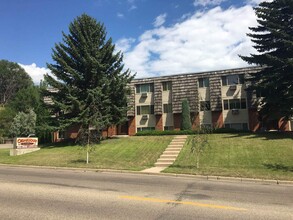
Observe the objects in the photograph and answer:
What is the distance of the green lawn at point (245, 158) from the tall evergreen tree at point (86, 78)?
11.0m

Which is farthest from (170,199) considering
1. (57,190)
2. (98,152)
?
(98,152)

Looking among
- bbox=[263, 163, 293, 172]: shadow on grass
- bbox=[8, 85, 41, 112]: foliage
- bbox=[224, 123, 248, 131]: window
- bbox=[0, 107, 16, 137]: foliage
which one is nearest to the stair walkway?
bbox=[263, 163, 293, 172]: shadow on grass

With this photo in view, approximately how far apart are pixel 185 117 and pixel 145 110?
23.3 ft

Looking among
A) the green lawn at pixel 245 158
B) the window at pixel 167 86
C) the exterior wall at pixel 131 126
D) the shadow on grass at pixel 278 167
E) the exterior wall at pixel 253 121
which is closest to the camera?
the green lawn at pixel 245 158

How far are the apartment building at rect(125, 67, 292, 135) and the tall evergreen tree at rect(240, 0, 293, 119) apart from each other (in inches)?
308

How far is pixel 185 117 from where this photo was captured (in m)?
36.3

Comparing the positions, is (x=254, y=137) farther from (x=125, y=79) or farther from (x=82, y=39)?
(x=82, y=39)

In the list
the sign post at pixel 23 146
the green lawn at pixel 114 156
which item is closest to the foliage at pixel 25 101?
the sign post at pixel 23 146

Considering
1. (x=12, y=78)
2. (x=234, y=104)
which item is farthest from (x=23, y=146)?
(x=12, y=78)

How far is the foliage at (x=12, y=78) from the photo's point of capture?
370 ft

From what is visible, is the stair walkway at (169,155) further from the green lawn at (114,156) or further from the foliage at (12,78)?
the foliage at (12,78)

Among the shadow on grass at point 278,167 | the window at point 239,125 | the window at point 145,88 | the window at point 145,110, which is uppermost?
the window at point 145,88

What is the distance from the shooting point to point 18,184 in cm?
1195

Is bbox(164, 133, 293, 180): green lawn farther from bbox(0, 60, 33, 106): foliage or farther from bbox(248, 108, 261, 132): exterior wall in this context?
bbox(0, 60, 33, 106): foliage
